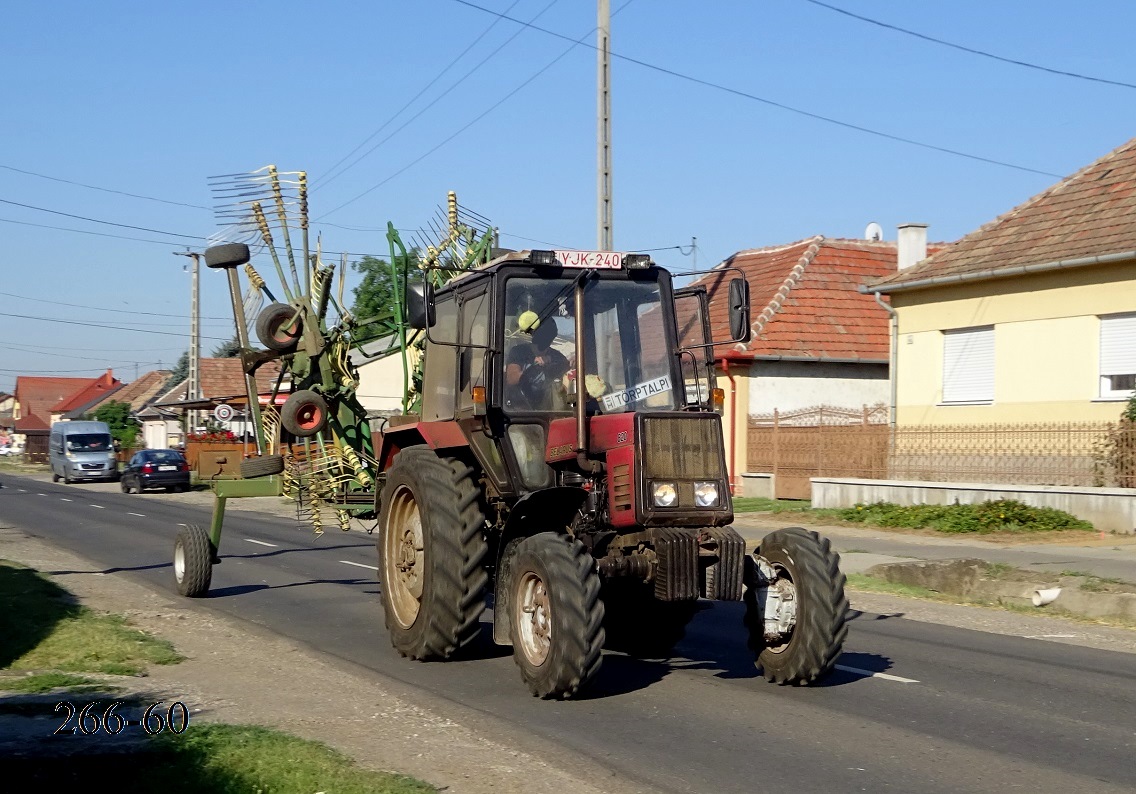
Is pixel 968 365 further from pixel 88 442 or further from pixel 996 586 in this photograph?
pixel 88 442

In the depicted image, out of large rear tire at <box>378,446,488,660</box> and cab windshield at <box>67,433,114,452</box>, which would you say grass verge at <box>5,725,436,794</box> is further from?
cab windshield at <box>67,433,114,452</box>

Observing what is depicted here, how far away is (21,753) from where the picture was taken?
20.1ft

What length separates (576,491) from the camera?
346 inches

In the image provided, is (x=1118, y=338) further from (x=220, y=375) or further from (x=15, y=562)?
(x=220, y=375)

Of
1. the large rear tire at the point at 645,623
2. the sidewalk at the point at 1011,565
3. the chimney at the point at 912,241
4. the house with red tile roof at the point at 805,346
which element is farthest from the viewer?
the chimney at the point at 912,241

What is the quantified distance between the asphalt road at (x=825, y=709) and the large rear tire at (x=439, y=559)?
257 millimetres

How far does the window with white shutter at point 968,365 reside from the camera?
2405cm

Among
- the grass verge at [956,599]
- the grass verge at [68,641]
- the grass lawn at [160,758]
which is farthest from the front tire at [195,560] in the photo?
the grass verge at [956,599]

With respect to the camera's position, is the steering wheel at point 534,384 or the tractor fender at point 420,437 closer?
the steering wheel at point 534,384

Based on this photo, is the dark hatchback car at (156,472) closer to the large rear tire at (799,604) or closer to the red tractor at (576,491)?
the red tractor at (576,491)

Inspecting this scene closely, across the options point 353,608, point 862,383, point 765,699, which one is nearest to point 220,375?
point 862,383

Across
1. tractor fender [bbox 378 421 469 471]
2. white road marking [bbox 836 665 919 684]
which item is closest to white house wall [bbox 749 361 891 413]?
tractor fender [bbox 378 421 469 471]

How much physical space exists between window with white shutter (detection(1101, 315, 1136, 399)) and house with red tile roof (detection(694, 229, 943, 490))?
742cm

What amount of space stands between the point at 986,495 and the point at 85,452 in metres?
41.2
